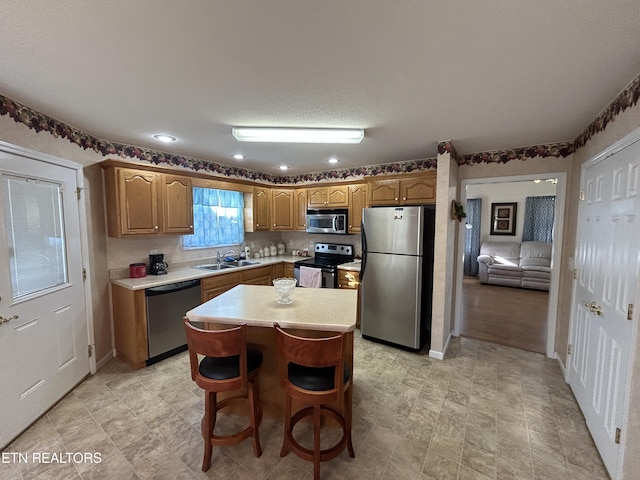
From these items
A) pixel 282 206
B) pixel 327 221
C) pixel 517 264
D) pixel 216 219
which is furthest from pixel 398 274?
pixel 517 264

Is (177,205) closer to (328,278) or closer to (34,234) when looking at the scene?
(34,234)

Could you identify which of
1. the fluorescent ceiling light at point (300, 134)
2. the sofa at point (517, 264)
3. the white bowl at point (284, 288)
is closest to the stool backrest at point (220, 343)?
the white bowl at point (284, 288)

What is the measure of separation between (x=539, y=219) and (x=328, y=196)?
18.0 ft

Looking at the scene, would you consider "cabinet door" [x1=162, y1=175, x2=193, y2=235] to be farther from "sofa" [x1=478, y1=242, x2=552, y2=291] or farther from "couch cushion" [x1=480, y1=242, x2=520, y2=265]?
"couch cushion" [x1=480, y1=242, x2=520, y2=265]

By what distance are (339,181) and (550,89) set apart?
2.84m

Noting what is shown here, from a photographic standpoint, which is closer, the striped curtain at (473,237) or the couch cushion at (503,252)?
the couch cushion at (503,252)

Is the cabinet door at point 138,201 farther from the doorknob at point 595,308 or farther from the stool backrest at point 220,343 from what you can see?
the doorknob at point 595,308

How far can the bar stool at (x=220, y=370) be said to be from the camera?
159 centimetres

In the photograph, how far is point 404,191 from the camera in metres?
3.46

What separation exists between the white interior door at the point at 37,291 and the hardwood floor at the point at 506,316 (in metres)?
4.42

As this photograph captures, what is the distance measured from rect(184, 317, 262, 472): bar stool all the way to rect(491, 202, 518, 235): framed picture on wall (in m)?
7.15

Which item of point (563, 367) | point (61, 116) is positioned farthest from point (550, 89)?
point (61, 116)

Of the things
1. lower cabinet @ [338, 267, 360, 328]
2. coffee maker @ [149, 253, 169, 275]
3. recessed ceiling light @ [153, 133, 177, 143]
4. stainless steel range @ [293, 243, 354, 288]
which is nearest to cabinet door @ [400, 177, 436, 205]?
lower cabinet @ [338, 267, 360, 328]

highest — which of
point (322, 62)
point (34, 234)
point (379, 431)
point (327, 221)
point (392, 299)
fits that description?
point (322, 62)
